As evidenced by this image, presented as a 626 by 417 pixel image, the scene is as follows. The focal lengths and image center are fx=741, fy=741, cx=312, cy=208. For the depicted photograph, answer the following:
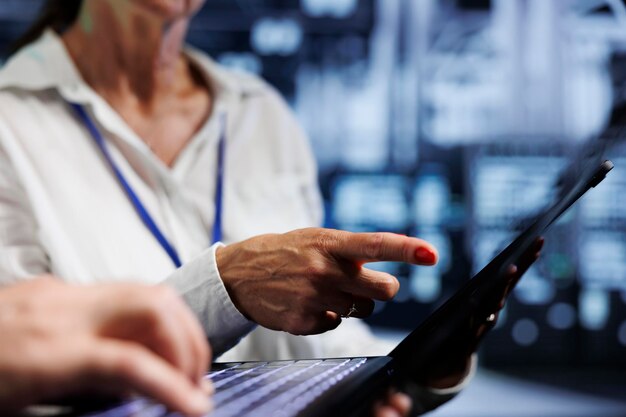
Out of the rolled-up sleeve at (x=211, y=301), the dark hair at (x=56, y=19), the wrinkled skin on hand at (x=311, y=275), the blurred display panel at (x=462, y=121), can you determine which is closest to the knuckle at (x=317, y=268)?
the wrinkled skin on hand at (x=311, y=275)

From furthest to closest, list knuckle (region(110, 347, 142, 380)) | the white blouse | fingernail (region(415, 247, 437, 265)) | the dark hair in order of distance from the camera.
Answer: the dark hair → the white blouse → fingernail (region(415, 247, 437, 265)) → knuckle (region(110, 347, 142, 380))

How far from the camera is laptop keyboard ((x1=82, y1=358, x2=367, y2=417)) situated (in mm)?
346

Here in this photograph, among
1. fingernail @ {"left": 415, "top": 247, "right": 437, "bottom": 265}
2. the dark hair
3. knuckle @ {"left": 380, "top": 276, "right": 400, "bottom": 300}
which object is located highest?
the dark hair

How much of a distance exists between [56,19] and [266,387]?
37.5 inches

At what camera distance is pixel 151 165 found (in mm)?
1020

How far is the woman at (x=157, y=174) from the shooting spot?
73cm

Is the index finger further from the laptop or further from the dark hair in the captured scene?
the dark hair

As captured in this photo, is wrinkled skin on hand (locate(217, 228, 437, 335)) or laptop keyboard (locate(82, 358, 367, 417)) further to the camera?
wrinkled skin on hand (locate(217, 228, 437, 335))

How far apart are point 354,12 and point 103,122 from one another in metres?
1.17

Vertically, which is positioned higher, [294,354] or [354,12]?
[354,12]

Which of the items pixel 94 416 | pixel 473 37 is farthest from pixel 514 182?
pixel 94 416

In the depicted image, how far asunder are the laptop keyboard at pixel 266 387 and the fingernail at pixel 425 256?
0.32 ft

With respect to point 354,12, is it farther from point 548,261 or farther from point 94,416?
point 94,416

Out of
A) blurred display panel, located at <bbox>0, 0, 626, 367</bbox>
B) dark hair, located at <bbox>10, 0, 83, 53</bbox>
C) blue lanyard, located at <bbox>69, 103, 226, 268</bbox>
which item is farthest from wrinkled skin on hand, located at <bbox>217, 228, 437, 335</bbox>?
blurred display panel, located at <bbox>0, 0, 626, 367</bbox>
